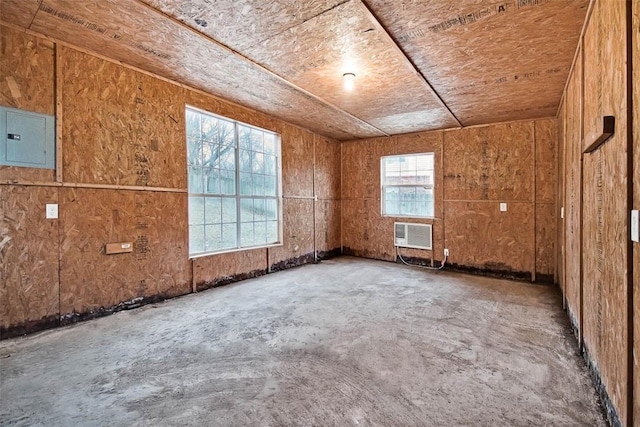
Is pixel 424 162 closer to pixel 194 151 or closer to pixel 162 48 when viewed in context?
pixel 194 151

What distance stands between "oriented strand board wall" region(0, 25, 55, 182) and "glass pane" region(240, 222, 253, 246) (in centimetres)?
244

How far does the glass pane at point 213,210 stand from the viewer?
4270mm

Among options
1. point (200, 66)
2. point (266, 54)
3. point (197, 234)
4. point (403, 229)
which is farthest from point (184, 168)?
point (403, 229)

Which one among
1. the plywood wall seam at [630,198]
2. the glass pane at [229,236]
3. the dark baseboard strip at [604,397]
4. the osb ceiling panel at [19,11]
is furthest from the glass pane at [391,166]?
the osb ceiling panel at [19,11]

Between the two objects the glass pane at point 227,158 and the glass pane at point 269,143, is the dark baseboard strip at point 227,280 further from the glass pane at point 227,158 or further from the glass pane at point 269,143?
the glass pane at point 269,143

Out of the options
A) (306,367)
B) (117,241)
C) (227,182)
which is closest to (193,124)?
(227,182)

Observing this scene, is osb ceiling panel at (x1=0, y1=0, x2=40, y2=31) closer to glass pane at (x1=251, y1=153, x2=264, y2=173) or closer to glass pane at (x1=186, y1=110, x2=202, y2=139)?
glass pane at (x1=186, y1=110, x2=202, y2=139)

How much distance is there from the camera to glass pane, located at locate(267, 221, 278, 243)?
5.29 metres

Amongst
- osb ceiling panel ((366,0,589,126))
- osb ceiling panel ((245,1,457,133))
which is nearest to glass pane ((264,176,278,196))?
osb ceiling panel ((245,1,457,133))

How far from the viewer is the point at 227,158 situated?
454cm

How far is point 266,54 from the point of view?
2932 mm

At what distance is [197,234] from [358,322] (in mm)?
2533

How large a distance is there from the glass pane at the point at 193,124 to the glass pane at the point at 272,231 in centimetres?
191

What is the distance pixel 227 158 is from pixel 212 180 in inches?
17.3
